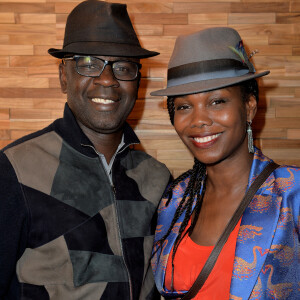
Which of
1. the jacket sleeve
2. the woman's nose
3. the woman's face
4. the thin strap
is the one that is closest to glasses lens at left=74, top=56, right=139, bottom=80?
the woman's face

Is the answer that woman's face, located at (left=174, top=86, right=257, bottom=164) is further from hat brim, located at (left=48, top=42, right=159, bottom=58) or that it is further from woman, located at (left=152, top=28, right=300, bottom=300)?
hat brim, located at (left=48, top=42, right=159, bottom=58)

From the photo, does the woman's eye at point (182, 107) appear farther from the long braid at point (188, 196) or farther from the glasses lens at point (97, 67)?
the glasses lens at point (97, 67)

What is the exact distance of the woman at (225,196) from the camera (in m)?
1.59

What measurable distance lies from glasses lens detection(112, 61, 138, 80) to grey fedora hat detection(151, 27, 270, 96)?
0.24 meters

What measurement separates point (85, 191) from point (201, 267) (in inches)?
25.2

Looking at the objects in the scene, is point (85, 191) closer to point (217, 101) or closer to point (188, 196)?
point (188, 196)

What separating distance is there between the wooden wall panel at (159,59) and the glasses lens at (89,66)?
2.99ft

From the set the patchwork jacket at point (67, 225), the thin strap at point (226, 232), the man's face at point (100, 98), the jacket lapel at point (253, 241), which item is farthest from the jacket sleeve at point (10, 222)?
the jacket lapel at point (253, 241)

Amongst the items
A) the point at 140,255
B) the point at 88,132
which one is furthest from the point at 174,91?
the point at 140,255

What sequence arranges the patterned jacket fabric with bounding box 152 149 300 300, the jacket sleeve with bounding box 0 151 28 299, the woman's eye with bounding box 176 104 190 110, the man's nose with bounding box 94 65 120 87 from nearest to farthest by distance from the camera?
the patterned jacket fabric with bounding box 152 149 300 300 < the jacket sleeve with bounding box 0 151 28 299 < the woman's eye with bounding box 176 104 190 110 < the man's nose with bounding box 94 65 120 87

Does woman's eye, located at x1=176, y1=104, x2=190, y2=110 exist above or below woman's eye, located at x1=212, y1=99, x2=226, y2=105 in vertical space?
below

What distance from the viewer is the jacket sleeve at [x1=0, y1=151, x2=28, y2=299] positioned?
168 centimetres

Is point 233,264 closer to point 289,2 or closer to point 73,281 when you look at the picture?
point 73,281

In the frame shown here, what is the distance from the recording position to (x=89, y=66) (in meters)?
1.92
